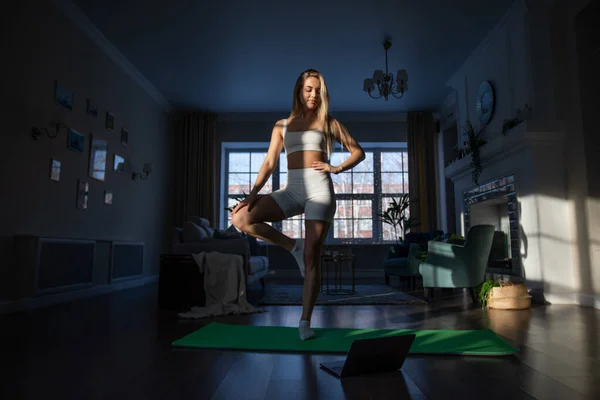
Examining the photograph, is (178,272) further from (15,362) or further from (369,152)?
(369,152)

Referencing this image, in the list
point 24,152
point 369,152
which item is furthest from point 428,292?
point 369,152

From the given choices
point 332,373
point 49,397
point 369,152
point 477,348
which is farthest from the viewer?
point 369,152

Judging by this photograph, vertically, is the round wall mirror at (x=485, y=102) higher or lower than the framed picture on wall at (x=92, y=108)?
higher

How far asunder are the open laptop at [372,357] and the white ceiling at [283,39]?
13.1 ft

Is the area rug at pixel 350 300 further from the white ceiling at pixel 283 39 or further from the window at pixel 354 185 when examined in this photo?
the window at pixel 354 185

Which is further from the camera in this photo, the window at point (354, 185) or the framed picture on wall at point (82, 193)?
the window at point (354, 185)

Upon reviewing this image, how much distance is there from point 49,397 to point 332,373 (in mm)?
886

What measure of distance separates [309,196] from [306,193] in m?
0.02

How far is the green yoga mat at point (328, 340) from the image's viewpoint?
183cm

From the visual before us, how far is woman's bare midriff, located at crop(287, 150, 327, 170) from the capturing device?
6.40 ft

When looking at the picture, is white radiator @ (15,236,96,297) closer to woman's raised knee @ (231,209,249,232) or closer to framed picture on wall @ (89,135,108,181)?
framed picture on wall @ (89,135,108,181)

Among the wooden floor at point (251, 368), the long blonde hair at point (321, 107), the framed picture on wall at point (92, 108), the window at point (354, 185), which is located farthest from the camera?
the window at point (354, 185)

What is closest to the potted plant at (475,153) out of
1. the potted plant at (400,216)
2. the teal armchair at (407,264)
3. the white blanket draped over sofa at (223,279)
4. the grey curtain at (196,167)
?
the teal armchair at (407,264)

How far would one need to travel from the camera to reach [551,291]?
3885 millimetres
